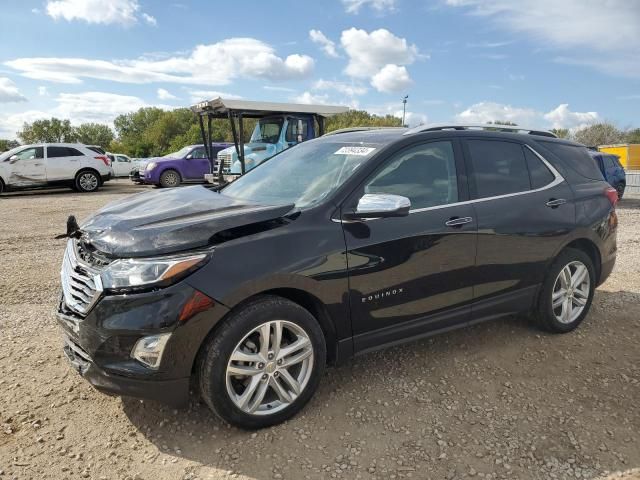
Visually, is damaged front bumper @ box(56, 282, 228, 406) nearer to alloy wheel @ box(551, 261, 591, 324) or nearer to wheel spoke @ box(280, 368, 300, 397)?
wheel spoke @ box(280, 368, 300, 397)

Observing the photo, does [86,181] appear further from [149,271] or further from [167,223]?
[149,271]

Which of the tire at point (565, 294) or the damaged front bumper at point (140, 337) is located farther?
the tire at point (565, 294)

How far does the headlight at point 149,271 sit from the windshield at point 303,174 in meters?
0.85

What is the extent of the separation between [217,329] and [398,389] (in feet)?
4.43

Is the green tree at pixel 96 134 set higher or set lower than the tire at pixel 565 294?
higher

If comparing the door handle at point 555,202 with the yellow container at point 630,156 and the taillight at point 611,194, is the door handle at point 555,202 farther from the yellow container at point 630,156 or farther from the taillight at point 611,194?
the yellow container at point 630,156

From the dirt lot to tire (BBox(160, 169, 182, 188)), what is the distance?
14.8 m

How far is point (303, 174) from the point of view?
3.47 meters

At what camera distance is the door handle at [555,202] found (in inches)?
153

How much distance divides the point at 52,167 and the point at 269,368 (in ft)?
54.5

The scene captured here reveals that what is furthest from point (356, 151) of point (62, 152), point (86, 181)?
point (86, 181)

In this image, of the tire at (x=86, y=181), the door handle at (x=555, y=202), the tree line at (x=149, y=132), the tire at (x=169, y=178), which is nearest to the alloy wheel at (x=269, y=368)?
the door handle at (x=555, y=202)

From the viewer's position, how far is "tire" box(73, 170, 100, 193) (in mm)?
17188

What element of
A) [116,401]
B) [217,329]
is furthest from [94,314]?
[116,401]
